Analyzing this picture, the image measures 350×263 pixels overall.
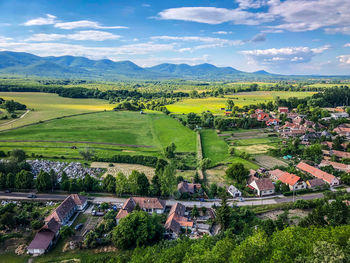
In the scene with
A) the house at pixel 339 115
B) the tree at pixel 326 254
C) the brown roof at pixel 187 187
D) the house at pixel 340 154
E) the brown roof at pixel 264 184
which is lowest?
the brown roof at pixel 187 187

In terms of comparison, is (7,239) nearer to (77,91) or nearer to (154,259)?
(154,259)

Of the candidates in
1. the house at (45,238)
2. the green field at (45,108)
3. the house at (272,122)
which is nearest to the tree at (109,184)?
the house at (45,238)

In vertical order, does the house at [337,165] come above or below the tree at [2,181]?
above

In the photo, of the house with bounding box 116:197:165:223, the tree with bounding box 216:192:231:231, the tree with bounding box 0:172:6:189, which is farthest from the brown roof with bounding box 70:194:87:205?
the tree with bounding box 216:192:231:231

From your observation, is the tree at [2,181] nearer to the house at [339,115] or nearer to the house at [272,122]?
the house at [272,122]

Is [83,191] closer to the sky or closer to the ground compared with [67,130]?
closer to the ground

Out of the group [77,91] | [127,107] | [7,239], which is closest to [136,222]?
[7,239]

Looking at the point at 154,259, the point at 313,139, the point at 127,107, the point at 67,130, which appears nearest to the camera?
the point at 154,259
